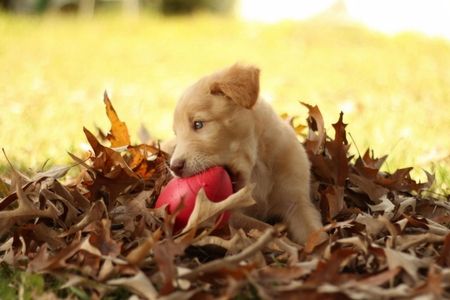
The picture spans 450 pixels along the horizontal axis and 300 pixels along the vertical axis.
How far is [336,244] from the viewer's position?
3209 mm

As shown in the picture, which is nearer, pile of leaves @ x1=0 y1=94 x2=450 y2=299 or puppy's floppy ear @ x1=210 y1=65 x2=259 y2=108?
pile of leaves @ x1=0 y1=94 x2=450 y2=299

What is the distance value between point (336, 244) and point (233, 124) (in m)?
0.87

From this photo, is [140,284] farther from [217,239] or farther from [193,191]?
[193,191]

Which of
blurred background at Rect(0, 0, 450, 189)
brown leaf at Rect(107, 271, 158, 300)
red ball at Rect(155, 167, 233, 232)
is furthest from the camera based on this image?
blurred background at Rect(0, 0, 450, 189)

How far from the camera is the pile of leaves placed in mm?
2746

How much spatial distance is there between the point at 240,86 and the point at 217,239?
0.85 m

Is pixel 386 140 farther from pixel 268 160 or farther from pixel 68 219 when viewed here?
pixel 68 219

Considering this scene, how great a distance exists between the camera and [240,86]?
3738mm

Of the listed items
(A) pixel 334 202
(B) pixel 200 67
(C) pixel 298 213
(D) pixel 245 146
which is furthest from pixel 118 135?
(B) pixel 200 67

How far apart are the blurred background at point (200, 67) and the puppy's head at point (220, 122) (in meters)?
0.47

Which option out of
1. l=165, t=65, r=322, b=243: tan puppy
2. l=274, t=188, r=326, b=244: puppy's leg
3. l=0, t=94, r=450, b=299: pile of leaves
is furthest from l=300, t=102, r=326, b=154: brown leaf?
l=274, t=188, r=326, b=244: puppy's leg

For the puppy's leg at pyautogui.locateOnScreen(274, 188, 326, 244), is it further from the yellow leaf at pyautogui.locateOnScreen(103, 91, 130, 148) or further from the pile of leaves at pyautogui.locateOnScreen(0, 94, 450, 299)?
the yellow leaf at pyautogui.locateOnScreen(103, 91, 130, 148)

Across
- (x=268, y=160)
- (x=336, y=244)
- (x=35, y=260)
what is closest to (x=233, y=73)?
(x=268, y=160)

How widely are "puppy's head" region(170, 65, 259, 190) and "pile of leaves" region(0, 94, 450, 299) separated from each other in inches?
13.2
